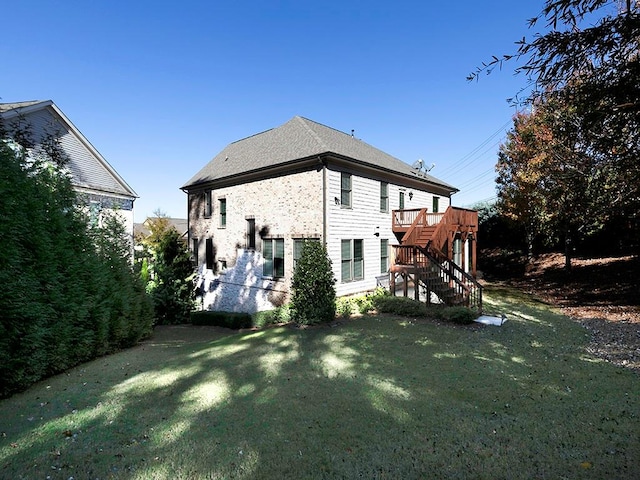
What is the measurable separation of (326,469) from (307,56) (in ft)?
53.1

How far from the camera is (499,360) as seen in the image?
Result: 672 cm

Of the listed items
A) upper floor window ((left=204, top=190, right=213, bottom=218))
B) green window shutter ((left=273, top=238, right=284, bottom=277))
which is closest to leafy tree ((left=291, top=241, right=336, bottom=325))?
green window shutter ((left=273, top=238, right=284, bottom=277))

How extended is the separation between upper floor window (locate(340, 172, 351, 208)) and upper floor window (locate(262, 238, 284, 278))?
3.45 m

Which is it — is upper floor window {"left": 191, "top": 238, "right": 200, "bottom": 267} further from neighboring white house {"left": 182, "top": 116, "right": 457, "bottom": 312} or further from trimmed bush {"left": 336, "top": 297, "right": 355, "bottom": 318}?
trimmed bush {"left": 336, "top": 297, "right": 355, "bottom": 318}

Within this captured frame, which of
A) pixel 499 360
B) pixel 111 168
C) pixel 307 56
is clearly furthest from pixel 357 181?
pixel 111 168

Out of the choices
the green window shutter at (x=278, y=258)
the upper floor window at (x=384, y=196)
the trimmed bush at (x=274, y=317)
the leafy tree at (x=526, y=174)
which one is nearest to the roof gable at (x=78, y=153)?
the green window shutter at (x=278, y=258)

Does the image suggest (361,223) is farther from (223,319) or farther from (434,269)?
(223,319)

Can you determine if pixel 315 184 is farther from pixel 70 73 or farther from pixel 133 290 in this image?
pixel 70 73

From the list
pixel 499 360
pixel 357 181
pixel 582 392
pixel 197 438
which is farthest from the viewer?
pixel 357 181

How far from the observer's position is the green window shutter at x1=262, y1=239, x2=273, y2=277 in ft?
50.7

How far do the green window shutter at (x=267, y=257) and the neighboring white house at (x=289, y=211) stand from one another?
0.16ft

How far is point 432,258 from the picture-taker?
1162 centimetres

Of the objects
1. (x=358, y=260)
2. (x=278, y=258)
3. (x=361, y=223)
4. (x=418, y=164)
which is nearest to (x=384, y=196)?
(x=361, y=223)

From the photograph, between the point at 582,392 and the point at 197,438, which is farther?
the point at 582,392
